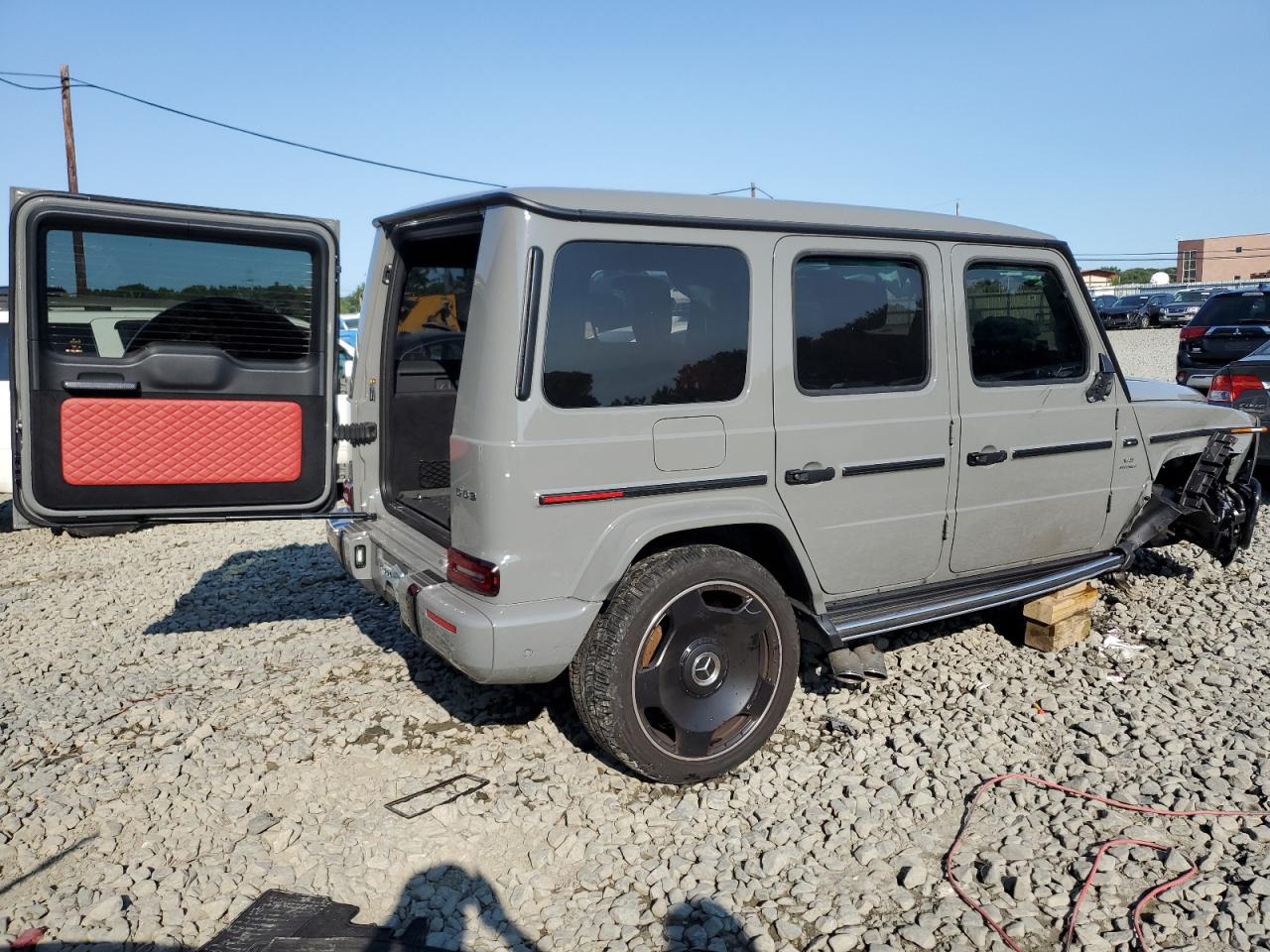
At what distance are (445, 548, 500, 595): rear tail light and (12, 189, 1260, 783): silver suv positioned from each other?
0.01 meters

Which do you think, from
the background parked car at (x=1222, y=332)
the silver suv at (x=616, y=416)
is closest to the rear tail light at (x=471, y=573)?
the silver suv at (x=616, y=416)

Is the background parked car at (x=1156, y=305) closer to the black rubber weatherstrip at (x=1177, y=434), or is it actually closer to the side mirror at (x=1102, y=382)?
the black rubber weatherstrip at (x=1177, y=434)

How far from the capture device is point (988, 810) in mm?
3568

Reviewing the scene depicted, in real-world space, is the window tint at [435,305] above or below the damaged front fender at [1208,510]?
above

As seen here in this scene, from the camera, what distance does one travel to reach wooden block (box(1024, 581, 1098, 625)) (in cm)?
489

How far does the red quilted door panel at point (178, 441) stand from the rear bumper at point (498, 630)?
33.6 inches

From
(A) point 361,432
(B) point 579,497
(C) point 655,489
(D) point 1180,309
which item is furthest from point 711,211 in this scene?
(D) point 1180,309

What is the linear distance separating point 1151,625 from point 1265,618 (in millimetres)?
668

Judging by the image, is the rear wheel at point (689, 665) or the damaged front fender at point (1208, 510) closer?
the rear wheel at point (689, 665)

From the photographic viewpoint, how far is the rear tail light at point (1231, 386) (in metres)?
7.50

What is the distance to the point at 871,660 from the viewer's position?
13.7ft

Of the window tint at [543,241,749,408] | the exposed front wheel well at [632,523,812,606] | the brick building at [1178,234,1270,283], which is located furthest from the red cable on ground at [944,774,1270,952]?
the brick building at [1178,234,1270,283]

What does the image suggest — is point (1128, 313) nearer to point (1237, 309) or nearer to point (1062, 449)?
point (1237, 309)

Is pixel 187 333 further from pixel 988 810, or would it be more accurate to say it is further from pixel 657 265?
pixel 988 810
